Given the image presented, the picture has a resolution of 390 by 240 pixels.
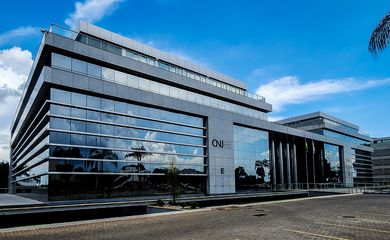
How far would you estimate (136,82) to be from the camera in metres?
36.5

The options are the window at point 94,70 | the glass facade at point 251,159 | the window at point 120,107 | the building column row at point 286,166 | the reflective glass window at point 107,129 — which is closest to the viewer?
the reflective glass window at point 107,129

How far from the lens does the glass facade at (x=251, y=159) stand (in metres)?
47.0

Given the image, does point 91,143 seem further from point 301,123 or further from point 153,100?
point 301,123

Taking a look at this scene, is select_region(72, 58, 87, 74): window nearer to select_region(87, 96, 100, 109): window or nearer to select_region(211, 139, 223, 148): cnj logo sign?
select_region(87, 96, 100, 109): window

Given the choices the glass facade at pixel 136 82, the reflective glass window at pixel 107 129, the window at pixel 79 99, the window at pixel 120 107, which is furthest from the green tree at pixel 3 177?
the window at pixel 79 99

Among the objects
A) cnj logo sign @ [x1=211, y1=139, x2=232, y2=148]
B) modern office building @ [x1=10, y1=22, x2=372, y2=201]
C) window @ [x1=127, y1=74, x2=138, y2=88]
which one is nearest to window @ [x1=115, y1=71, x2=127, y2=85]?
modern office building @ [x1=10, y1=22, x2=372, y2=201]

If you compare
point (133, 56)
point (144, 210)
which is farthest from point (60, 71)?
point (144, 210)

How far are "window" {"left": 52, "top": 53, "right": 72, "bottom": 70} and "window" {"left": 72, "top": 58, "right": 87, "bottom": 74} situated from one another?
16.6 inches

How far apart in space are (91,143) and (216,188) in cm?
1778

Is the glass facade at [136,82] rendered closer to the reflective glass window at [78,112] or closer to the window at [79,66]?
the window at [79,66]

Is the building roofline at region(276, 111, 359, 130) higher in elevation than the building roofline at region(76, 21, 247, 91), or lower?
lower

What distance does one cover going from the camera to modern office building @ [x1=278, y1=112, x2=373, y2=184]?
76.8 m

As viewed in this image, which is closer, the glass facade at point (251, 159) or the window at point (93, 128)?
the window at point (93, 128)

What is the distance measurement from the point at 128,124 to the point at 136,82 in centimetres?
506
